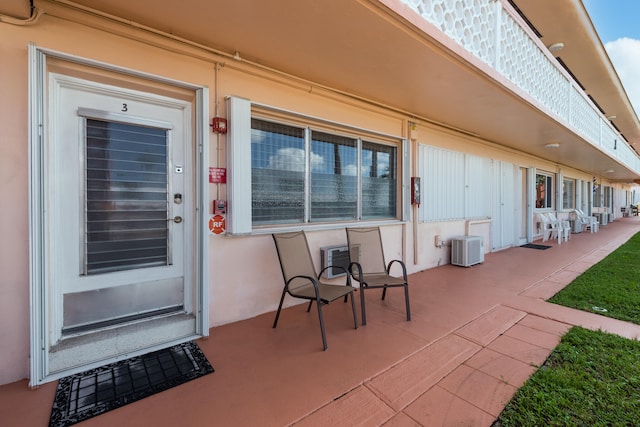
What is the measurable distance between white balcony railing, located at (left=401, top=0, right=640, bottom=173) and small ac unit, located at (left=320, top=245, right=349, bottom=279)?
258cm

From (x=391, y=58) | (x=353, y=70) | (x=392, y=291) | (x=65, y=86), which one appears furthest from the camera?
(x=392, y=291)

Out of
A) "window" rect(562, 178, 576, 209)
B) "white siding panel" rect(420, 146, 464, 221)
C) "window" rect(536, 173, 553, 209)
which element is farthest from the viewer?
"window" rect(562, 178, 576, 209)

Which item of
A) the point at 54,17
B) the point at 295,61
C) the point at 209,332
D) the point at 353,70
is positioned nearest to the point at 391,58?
the point at 353,70

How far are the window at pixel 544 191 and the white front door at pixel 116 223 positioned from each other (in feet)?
34.6

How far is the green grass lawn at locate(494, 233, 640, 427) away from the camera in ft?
5.65

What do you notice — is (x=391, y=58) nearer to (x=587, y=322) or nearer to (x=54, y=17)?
(x=54, y=17)

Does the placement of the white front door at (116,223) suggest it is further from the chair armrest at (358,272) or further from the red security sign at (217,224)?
the chair armrest at (358,272)

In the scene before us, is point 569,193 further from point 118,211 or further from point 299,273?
point 118,211

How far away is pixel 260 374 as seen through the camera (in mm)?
2170

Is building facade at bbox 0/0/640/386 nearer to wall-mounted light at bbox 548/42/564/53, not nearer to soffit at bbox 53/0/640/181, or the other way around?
soffit at bbox 53/0/640/181

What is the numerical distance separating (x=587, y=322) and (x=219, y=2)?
449cm

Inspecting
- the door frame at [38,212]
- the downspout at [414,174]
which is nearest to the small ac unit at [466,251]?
the downspout at [414,174]

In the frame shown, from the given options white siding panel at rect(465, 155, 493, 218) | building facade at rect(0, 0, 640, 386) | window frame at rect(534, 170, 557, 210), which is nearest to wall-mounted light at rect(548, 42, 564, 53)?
building facade at rect(0, 0, 640, 386)

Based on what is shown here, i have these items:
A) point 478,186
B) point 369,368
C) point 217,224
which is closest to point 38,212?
point 217,224
